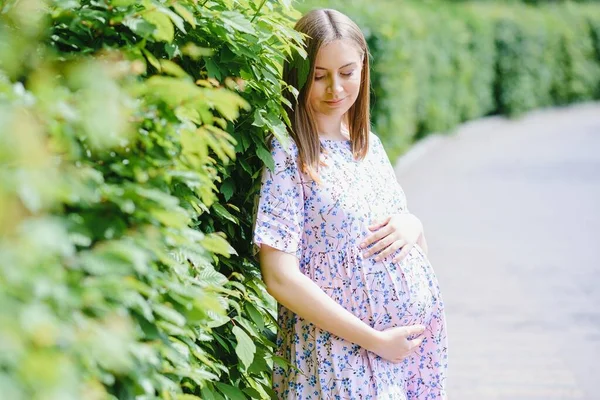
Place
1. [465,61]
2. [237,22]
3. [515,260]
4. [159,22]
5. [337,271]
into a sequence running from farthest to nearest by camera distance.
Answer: [465,61], [515,260], [337,271], [237,22], [159,22]

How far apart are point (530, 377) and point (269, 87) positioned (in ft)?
11.3

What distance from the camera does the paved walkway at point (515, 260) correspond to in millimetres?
5770

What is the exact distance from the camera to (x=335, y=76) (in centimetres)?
302

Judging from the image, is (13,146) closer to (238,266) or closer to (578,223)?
(238,266)

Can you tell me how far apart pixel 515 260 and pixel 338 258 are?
5.88m

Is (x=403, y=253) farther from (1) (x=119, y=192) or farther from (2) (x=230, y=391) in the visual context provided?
(1) (x=119, y=192)

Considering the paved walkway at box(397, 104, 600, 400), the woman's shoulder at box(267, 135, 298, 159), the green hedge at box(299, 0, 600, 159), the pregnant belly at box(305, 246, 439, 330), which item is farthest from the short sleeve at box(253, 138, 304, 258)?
the green hedge at box(299, 0, 600, 159)

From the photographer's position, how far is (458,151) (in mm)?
15719

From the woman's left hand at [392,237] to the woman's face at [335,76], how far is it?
1.32 feet

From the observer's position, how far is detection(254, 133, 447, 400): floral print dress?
2.83 meters

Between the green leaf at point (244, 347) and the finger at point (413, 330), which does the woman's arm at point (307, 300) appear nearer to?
the finger at point (413, 330)

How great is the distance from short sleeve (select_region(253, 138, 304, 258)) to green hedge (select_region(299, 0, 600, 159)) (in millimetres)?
6228

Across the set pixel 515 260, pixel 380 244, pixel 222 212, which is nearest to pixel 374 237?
pixel 380 244

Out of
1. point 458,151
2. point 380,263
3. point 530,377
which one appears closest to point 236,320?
point 380,263
